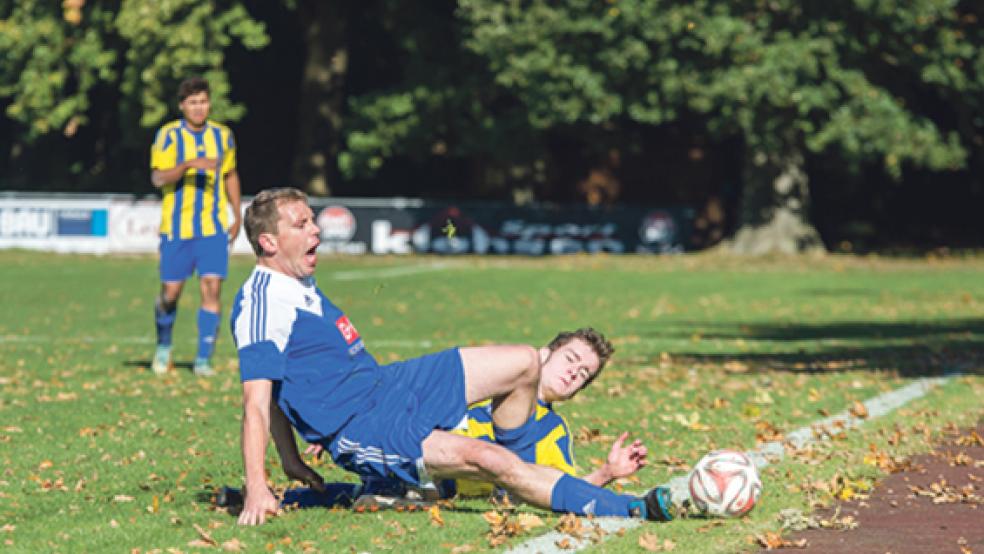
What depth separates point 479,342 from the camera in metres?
16.3

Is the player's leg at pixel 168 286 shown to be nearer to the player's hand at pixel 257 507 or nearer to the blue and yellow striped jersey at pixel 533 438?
the blue and yellow striped jersey at pixel 533 438

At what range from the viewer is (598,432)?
962 cm

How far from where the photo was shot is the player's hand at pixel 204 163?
1280cm

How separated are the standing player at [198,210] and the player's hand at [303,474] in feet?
19.3

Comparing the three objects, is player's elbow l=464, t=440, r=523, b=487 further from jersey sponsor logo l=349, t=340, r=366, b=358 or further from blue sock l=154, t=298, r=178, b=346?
blue sock l=154, t=298, r=178, b=346

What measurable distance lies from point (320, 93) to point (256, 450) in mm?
36763

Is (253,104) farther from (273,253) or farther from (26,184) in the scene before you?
(273,253)

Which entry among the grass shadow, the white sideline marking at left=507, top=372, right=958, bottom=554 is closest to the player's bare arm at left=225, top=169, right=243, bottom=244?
the grass shadow

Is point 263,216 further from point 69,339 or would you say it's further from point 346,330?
point 69,339

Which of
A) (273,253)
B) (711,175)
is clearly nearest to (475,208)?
(711,175)

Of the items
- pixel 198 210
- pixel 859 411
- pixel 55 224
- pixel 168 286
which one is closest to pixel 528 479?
pixel 859 411

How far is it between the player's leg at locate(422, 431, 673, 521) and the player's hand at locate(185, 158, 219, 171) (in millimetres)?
6702

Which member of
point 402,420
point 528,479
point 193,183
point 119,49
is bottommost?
point 528,479

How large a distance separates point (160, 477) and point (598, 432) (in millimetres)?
2775
